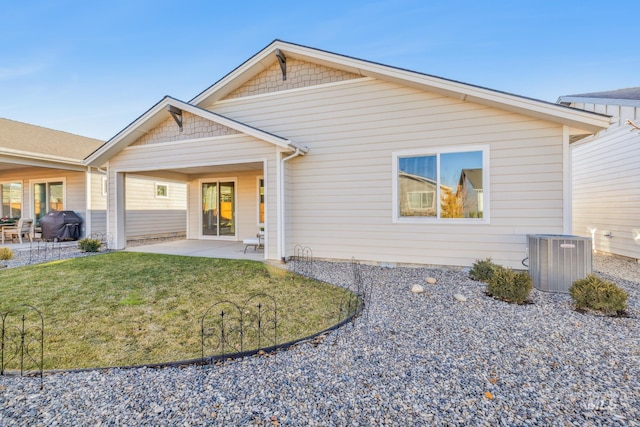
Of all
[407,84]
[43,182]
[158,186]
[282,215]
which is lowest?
[282,215]

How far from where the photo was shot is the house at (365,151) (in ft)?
20.0

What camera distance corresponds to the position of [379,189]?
7219mm

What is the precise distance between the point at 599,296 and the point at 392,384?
3581mm

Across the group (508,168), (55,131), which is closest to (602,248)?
(508,168)

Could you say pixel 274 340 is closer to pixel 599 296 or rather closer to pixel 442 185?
pixel 599 296

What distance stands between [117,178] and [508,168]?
414 inches

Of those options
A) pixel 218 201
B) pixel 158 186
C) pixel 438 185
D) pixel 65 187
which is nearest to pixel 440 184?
pixel 438 185

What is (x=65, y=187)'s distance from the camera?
1247 centimetres

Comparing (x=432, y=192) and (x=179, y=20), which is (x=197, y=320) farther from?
(x=179, y=20)

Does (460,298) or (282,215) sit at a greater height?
(282,215)

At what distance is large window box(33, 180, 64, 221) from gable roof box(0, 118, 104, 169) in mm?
1445

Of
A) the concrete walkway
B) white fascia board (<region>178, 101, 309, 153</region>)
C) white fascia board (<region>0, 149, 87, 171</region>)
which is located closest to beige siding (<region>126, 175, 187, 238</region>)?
white fascia board (<region>0, 149, 87, 171</region>)

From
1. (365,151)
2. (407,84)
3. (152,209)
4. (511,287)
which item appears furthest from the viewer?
(152,209)

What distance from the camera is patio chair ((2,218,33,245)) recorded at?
37.3 ft
